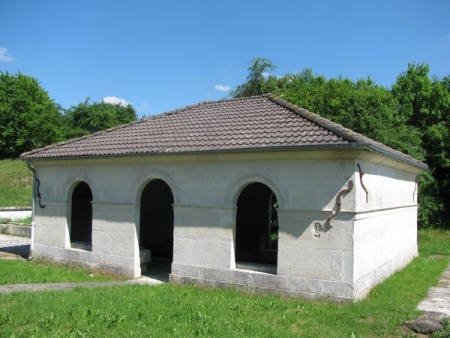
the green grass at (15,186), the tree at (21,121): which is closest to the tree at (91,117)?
the tree at (21,121)

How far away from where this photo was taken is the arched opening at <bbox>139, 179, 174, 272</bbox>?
609 inches

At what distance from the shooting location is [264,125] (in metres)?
10.7

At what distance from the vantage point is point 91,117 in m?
54.5

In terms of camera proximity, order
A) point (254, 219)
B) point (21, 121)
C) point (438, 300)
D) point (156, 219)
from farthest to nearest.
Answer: point (21, 121) → point (156, 219) → point (254, 219) → point (438, 300)

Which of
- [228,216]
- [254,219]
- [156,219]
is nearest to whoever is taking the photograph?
[228,216]

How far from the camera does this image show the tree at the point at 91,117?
178 feet

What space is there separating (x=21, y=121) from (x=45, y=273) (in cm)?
4292

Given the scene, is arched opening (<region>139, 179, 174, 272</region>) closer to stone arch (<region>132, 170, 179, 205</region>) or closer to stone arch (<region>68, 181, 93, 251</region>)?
stone arch (<region>68, 181, 93, 251</region>)

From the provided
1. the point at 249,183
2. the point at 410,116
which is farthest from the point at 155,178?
the point at 410,116

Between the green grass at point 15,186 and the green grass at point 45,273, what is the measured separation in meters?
20.7

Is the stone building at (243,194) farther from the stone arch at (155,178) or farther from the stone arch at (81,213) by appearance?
the stone arch at (81,213)

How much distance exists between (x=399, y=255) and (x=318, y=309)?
5.77 m

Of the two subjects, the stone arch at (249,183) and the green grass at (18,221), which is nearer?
the stone arch at (249,183)

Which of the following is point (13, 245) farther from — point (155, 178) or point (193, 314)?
point (193, 314)
